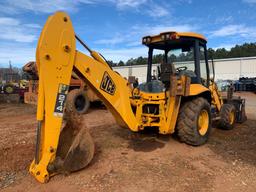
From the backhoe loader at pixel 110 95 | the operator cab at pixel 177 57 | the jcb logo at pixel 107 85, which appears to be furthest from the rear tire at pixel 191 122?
the jcb logo at pixel 107 85

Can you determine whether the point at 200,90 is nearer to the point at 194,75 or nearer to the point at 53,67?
the point at 194,75

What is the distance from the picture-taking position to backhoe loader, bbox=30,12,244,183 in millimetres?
3756

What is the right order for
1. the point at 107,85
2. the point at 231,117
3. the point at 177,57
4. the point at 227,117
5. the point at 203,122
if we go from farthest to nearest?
1. the point at 231,117
2. the point at 227,117
3. the point at 177,57
4. the point at 203,122
5. the point at 107,85

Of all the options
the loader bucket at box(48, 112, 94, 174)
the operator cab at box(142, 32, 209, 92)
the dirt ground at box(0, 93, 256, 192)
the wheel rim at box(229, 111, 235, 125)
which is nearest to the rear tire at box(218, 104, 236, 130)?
Result: the wheel rim at box(229, 111, 235, 125)

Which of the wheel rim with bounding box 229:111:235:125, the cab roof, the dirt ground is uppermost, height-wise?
the cab roof

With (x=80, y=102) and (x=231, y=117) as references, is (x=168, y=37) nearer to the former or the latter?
(x=231, y=117)

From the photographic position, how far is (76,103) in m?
10.8

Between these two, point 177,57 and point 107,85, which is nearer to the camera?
point 107,85

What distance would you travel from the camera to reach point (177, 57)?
21.9ft

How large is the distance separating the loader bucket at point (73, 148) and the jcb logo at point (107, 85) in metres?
0.62

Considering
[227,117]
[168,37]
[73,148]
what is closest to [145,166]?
[73,148]

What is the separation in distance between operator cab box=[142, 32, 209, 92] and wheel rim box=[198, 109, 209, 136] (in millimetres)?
689

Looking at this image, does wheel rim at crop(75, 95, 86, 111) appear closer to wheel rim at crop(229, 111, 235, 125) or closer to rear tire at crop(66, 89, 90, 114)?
rear tire at crop(66, 89, 90, 114)

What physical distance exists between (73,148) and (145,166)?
1252 mm
